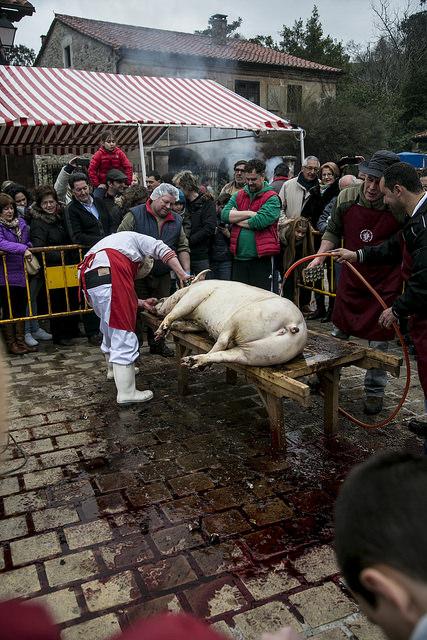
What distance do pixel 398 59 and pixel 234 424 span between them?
4191 cm

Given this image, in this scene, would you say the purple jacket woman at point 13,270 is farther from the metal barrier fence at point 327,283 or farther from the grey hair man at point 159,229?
the metal barrier fence at point 327,283

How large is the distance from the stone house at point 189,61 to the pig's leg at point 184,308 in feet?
58.8

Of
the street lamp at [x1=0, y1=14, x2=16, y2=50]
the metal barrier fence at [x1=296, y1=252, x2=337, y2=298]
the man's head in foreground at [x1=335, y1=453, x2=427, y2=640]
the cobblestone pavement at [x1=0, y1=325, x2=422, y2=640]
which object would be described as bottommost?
the cobblestone pavement at [x1=0, y1=325, x2=422, y2=640]

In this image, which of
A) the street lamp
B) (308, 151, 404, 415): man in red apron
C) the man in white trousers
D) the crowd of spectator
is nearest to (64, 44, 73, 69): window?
the street lamp

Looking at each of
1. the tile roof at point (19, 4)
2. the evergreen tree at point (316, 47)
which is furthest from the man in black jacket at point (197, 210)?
the evergreen tree at point (316, 47)

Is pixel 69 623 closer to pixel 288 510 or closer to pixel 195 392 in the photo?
pixel 288 510

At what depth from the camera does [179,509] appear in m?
3.61

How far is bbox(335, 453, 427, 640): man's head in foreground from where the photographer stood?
111 cm

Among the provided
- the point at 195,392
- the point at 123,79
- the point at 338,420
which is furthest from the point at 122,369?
the point at 123,79

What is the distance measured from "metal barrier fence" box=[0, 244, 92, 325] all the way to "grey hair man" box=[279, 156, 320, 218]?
3.39 m

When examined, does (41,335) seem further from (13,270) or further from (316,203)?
(316,203)

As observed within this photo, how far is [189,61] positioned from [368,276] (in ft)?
80.3

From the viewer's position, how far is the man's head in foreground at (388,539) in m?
1.11

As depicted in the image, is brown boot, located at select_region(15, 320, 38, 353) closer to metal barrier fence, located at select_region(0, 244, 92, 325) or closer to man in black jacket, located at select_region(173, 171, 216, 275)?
metal barrier fence, located at select_region(0, 244, 92, 325)
